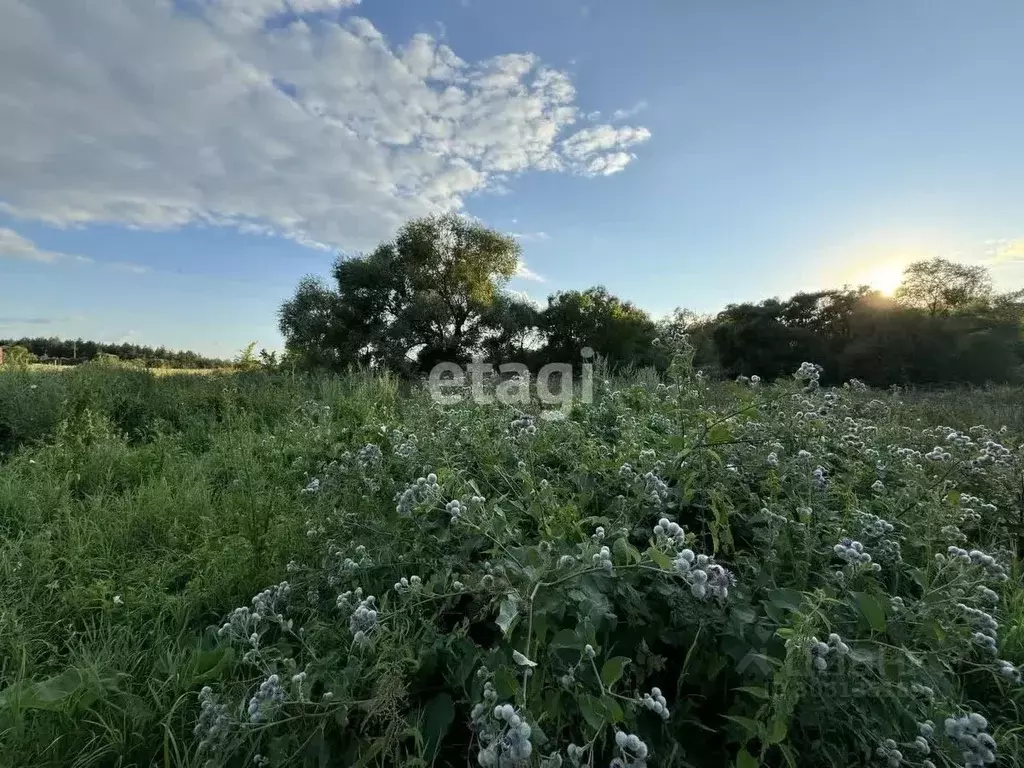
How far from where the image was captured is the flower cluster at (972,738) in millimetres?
803

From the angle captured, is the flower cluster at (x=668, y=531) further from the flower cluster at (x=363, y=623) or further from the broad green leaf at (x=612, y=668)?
the flower cluster at (x=363, y=623)

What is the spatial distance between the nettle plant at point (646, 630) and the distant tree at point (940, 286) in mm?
18952

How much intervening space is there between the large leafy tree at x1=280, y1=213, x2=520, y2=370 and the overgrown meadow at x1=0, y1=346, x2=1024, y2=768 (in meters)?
11.7

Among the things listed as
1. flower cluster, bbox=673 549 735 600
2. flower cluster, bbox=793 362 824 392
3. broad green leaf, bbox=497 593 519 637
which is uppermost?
flower cluster, bbox=793 362 824 392

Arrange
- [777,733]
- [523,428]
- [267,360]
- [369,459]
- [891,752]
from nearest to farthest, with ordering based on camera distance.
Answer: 1. [777,733]
2. [891,752]
3. [369,459]
4. [523,428]
5. [267,360]

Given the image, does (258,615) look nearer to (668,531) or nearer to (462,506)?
(462,506)

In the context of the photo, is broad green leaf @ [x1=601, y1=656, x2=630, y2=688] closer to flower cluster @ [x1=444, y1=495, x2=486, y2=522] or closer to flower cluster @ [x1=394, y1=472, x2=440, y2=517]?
flower cluster @ [x1=444, y1=495, x2=486, y2=522]

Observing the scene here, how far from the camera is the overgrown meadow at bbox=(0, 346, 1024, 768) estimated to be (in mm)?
891

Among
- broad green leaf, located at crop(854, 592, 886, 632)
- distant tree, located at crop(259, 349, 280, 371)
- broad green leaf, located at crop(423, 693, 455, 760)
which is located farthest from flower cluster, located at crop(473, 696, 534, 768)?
distant tree, located at crop(259, 349, 280, 371)

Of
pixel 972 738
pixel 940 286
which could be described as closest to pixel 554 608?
pixel 972 738

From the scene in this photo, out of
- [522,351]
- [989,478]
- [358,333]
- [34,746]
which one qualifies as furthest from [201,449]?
[522,351]

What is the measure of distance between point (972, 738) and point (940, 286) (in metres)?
22.0

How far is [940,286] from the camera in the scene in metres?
17.2

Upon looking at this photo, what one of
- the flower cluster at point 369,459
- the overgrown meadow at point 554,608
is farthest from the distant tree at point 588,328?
the flower cluster at point 369,459
